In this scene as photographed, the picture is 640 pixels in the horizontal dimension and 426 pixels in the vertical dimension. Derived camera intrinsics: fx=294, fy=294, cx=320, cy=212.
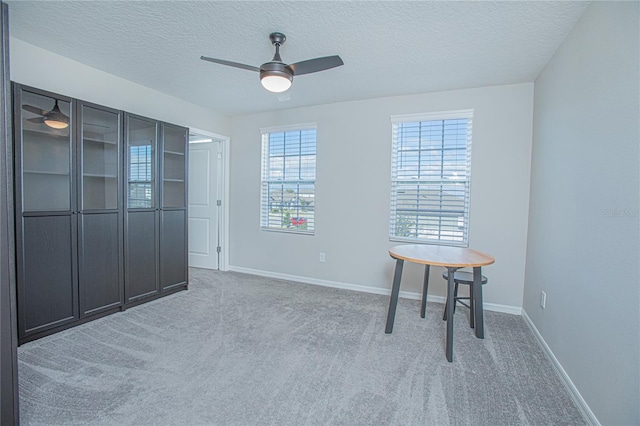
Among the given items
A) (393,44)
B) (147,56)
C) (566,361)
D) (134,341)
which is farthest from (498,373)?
(147,56)

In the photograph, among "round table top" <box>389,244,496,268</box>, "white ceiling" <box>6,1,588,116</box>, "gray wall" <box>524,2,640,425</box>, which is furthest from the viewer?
"round table top" <box>389,244,496,268</box>

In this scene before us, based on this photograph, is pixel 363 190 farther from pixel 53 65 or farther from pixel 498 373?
pixel 53 65

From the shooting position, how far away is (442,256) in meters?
2.51

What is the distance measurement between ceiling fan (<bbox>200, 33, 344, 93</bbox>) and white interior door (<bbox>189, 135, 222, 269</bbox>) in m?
2.63

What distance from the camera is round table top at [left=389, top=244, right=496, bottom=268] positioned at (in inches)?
89.9

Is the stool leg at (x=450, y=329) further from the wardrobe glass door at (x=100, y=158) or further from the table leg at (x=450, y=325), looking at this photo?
the wardrobe glass door at (x=100, y=158)

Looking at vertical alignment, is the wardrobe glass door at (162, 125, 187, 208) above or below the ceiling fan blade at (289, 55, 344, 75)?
below

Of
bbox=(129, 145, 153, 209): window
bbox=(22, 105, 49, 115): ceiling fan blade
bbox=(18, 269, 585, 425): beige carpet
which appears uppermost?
bbox=(22, 105, 49, 115): ceiling fan blade

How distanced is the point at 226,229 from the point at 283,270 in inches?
45.5

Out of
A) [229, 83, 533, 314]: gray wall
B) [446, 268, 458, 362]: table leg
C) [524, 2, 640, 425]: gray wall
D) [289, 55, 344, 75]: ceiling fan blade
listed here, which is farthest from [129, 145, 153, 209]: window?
[524, 2, 640, 425]: gray wall

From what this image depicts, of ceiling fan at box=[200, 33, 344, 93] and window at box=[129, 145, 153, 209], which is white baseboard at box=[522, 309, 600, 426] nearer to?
ceiling fan at box=[200, 33, 344, 93]

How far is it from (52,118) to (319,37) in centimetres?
232

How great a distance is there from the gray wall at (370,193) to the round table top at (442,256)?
75 cm

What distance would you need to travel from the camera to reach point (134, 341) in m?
2.41
